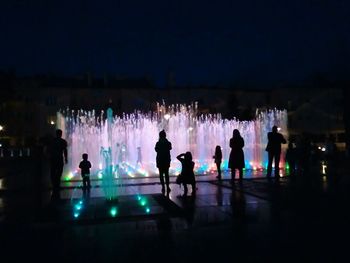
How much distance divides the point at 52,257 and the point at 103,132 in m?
34.3

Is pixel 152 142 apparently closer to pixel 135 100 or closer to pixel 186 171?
pixel 186 171

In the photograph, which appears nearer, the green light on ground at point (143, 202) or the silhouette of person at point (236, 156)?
the green light on ground at point (143, 202)

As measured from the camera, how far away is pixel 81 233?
722 cm

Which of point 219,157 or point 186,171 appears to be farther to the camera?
point 219,157

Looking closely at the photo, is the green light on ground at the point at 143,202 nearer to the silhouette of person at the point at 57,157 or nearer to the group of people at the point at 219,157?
the group of people at the point at 219,157

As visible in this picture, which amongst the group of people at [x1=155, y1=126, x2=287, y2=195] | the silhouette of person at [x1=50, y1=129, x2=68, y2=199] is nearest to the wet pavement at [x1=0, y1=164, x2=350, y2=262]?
the group of people at [x1=155, y1=126, x2=287, y2=195]

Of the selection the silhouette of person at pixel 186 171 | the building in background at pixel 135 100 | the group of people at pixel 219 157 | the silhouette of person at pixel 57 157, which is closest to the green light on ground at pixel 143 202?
the group of people at pixel 219 157

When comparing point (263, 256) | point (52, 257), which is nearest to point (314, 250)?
point (263, 256)

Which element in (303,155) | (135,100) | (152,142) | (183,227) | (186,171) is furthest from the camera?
(135,100)

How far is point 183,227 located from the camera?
7422 mm

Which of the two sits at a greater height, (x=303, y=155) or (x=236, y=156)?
(x=236, y=156)

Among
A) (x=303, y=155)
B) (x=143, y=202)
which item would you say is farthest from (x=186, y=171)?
(x=303, y=155)

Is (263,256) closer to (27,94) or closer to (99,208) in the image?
(99,208)

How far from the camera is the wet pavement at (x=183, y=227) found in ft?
19.3
